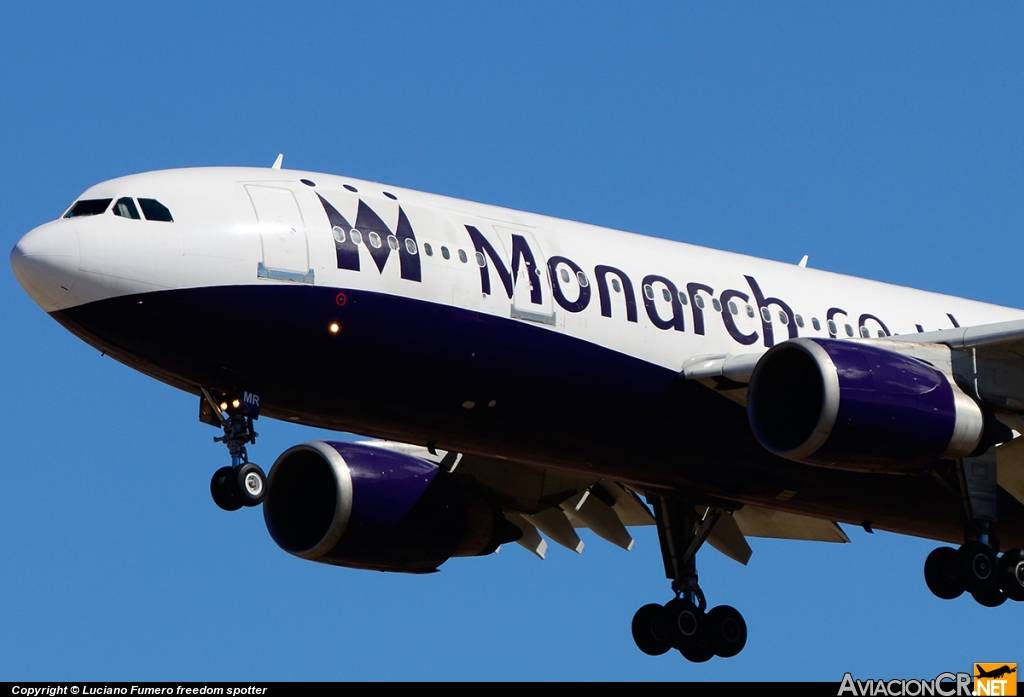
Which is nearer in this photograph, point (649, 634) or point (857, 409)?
point (857, 409)

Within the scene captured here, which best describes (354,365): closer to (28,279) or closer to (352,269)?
(352,269)

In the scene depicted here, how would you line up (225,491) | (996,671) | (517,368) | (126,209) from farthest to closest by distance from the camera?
(996,671), (517,368), (126,209), (225,491)

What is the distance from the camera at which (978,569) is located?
92.2 ft

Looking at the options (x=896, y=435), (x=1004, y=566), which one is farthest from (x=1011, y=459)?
(x=896, y=435)

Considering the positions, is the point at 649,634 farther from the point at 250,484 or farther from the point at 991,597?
the point at 250,484

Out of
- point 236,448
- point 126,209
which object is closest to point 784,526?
point 236,448

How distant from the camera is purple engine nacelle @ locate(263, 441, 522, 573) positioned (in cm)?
3027

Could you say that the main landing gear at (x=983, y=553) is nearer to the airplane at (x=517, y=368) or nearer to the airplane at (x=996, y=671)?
the airplane at (x=517, y=368)

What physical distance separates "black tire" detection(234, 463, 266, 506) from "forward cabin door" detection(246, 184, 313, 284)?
2.42 metres

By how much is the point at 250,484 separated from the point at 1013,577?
1110 cm

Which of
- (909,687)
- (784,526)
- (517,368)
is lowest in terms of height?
(909,687)

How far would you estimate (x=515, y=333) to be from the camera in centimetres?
2609

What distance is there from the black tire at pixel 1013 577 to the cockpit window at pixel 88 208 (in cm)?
1351

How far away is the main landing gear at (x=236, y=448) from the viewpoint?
24.4 metres
